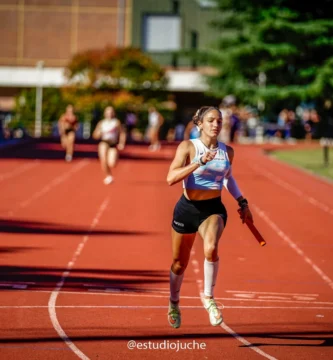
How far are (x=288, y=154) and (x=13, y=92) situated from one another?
3623 centimetres

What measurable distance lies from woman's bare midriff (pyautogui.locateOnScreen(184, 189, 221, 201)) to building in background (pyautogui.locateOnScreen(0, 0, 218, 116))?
2810 inches

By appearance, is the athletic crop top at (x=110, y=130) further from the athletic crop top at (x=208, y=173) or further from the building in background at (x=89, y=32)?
the building in background at (x=89, y=32)

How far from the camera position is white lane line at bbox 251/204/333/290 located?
14.5m

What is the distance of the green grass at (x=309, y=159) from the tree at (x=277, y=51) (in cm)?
952

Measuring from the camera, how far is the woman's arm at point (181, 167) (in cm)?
962

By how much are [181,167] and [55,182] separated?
2057 centimetres

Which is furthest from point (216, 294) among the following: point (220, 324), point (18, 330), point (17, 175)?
point (17, 175)

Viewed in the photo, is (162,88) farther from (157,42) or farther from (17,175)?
(17,175)

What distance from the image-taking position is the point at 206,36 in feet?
279

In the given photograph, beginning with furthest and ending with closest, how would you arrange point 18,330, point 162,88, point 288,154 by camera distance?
1. point 162,88
2. point 288,154
3. point 18,330

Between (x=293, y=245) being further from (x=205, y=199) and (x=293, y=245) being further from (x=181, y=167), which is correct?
(x=181, y=167)

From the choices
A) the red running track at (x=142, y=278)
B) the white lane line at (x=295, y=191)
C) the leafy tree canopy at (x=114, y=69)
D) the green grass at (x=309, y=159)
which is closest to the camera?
the red running track at (x=142, y=278)

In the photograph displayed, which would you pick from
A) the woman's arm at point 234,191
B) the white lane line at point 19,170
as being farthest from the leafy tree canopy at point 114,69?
the woman's arm at point 234,191

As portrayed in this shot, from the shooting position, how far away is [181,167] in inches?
387
